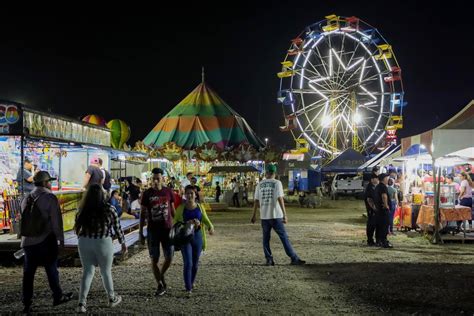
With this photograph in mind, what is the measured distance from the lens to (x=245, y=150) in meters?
25.9

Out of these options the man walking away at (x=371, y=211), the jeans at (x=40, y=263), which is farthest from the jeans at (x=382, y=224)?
the jeans at (x=40, y=263)

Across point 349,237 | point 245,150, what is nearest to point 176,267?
point 349,237

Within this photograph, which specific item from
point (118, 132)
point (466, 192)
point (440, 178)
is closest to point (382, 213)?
point (440, 178)

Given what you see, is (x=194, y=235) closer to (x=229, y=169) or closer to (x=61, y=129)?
(x=61, y=129)

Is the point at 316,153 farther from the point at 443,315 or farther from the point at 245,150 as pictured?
the point at 443,315

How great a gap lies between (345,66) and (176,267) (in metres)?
24.8

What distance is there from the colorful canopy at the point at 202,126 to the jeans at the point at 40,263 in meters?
19.7

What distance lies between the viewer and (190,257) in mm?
6195

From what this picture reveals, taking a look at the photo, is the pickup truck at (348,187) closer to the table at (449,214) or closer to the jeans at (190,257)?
the table at (449,214)

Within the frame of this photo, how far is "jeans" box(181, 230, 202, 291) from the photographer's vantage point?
20.2ft

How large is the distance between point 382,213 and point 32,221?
6.88 meters

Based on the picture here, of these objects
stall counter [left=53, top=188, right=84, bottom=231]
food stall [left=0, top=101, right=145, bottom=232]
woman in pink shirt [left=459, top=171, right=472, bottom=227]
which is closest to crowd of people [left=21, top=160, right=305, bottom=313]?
food stall [left=0, top=101, right=145, bottom=232]

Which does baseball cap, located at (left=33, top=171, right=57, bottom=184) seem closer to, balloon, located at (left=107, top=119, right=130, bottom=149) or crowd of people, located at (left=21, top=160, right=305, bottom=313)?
crowd of people, located at (left=21, top=160, right=305, bottom=313)

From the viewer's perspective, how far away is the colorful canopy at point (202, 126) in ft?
84.5
